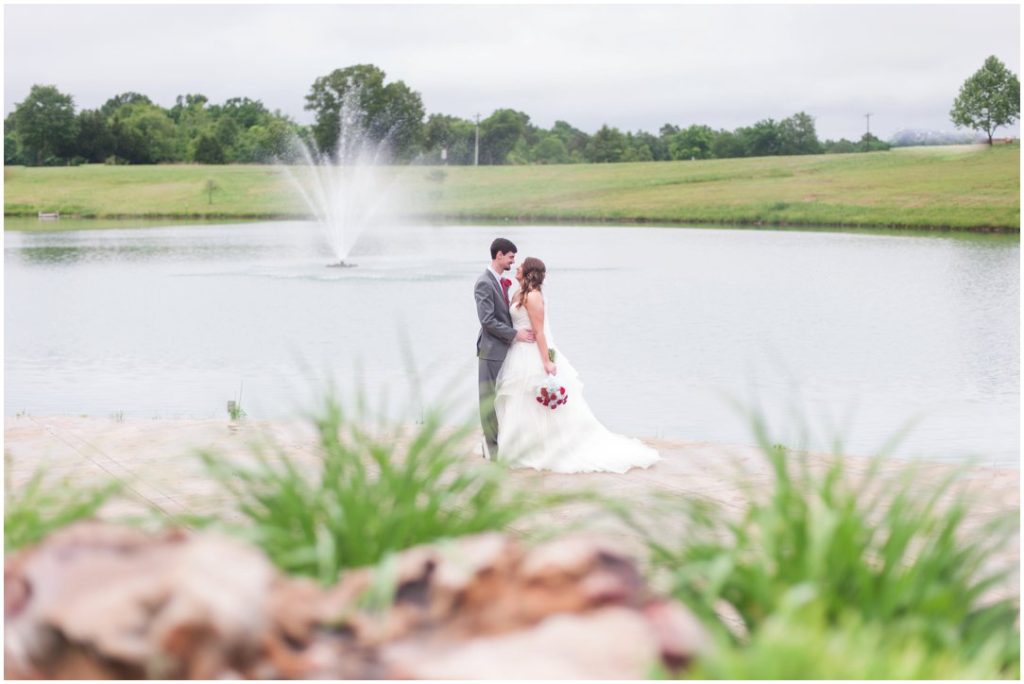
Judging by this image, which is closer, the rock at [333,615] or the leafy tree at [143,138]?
the rock at [333,615]

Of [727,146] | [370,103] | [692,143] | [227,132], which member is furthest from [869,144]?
[227,132]

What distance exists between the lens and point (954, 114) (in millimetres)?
93500

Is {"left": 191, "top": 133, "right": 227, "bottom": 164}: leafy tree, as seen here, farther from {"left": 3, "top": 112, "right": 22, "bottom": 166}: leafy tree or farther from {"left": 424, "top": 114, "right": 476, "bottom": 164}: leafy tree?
{"left": 3, "top": 112, "right": 22, "bottom": 166}: leafy tree

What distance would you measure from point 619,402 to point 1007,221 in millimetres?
46297

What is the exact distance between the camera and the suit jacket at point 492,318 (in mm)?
9391

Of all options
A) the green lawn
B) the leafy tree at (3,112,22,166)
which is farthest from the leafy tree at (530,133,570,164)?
the leafy tree at (3,112,22,166)

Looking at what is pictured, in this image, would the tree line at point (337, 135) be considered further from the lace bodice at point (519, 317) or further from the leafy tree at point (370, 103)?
the lace bodice at point (519, 317)

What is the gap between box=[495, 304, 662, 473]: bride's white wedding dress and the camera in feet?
31.0

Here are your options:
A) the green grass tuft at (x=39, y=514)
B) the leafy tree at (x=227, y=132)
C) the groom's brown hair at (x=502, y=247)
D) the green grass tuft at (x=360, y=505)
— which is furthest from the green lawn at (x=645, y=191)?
the green grass tuft at (x=39, y=514)

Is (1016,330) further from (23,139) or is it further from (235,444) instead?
(23,139)

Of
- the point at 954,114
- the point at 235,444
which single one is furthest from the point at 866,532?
the point at 954,114

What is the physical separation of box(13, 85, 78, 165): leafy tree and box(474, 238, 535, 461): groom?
349 ft

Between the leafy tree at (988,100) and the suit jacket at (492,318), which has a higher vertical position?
the leafy tree at (988,100)

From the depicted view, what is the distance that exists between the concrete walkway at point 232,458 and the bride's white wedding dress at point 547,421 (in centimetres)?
22
